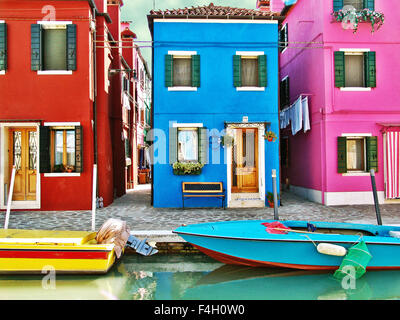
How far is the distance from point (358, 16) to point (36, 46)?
10530 mm

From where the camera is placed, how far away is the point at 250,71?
11609mm

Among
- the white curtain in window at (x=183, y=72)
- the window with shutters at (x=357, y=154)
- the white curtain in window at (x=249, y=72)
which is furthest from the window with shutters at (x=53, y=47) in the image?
the window with shutters at (x=357, y=154)

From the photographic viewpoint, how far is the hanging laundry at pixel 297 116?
12.3 metres

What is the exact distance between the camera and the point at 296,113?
498 inches

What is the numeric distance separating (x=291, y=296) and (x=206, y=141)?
6.62 m

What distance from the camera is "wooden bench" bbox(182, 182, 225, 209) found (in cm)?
1075

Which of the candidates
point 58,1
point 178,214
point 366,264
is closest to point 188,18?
point 58,1

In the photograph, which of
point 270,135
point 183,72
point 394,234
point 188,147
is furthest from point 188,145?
point 394,234

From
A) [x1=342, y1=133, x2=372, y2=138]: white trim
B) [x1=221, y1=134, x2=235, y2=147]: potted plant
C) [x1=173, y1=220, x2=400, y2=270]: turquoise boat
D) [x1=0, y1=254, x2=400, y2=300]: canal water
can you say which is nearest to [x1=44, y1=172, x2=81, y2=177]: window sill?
[x1=221, y1=134, x2=235, y2=147]: potted plant

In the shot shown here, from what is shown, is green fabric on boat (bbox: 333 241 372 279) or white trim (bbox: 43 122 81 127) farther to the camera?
white trim (bbox: 43 122 81 127)

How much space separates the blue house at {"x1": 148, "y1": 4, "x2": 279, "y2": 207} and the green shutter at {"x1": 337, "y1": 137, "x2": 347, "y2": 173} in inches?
82.1

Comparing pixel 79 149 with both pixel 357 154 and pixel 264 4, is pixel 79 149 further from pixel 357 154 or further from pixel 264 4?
pixel 264 4

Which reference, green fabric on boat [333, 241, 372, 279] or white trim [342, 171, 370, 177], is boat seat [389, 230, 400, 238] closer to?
green fabric on boat [333, 241, 372, 279]
